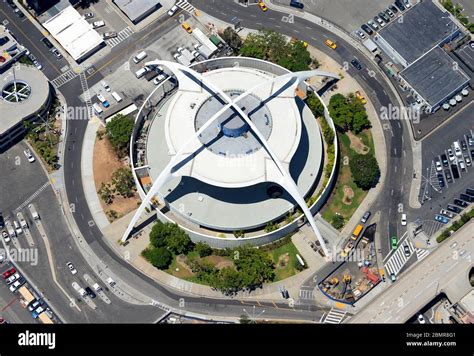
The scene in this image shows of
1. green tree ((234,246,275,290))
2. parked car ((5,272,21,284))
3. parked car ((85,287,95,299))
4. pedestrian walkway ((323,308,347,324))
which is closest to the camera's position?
pedestrian walkway ((323,308,347,324))

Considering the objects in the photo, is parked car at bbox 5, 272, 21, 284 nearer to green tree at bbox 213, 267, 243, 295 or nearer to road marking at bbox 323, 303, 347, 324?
green tree at bbox 213, 267, 243, 295

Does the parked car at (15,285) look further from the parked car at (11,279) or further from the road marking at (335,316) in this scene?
the road marking at (335,316)

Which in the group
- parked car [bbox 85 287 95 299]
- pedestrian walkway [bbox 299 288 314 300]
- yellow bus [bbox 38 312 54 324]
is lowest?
pedestrian walkway [bbox 299 288 314 300]

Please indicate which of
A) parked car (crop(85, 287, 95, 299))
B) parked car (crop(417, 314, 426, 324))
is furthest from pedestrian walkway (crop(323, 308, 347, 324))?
parked car (crop(85, 287, 95, 299))

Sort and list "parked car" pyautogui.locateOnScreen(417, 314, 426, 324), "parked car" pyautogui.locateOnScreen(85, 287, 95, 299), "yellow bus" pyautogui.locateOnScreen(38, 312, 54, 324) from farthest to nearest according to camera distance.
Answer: "parked car" pyautogui.locateOnScreen(85, 287, 95, 299)
"yellow bus" pyautogui.locateOnScreen(38, 312, 54, 324)
"parked car" pyautogui.locateOnScreen(417, 314, 426, 324)

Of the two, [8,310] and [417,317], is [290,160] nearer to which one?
[417,317]

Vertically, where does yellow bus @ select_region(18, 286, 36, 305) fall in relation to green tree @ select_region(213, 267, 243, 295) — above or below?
above

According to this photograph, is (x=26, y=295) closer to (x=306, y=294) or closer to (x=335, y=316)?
(x=306, y=294)
